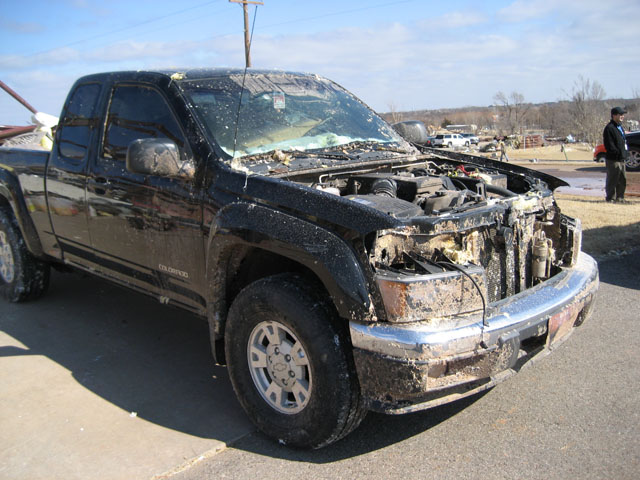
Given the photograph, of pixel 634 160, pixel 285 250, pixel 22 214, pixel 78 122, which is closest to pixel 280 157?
pixel 285 250

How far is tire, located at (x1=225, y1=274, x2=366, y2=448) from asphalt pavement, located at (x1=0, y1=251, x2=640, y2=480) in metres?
0.20

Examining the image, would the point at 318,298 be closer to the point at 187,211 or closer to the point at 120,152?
the point at 187,211

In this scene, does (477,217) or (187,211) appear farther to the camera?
(187,211)

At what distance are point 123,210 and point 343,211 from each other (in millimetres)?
1840

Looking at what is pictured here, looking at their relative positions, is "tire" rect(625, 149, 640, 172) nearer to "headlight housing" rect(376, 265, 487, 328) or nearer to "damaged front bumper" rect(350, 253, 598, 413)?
"damaged front bumper" rect(350, 253, 598, 413)

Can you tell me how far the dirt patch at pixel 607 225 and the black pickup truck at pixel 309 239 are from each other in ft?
10.5

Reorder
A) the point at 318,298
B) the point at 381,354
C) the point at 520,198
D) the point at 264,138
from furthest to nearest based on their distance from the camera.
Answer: the point at 264,138
the point at 520,198
the point at 318,298
the point at 381,354

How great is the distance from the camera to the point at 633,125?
101ft

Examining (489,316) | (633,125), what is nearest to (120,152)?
(489,316)

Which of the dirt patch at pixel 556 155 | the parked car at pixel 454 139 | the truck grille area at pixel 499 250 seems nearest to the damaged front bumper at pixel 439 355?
the truck grille area at pixel 499 250

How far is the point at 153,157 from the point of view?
124 inches

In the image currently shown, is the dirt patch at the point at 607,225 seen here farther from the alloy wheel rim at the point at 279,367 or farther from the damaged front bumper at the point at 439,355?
the alloy wheel rim at the point at 279,367

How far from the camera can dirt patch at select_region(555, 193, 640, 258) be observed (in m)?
6.78

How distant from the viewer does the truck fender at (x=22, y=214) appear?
4.92 m
